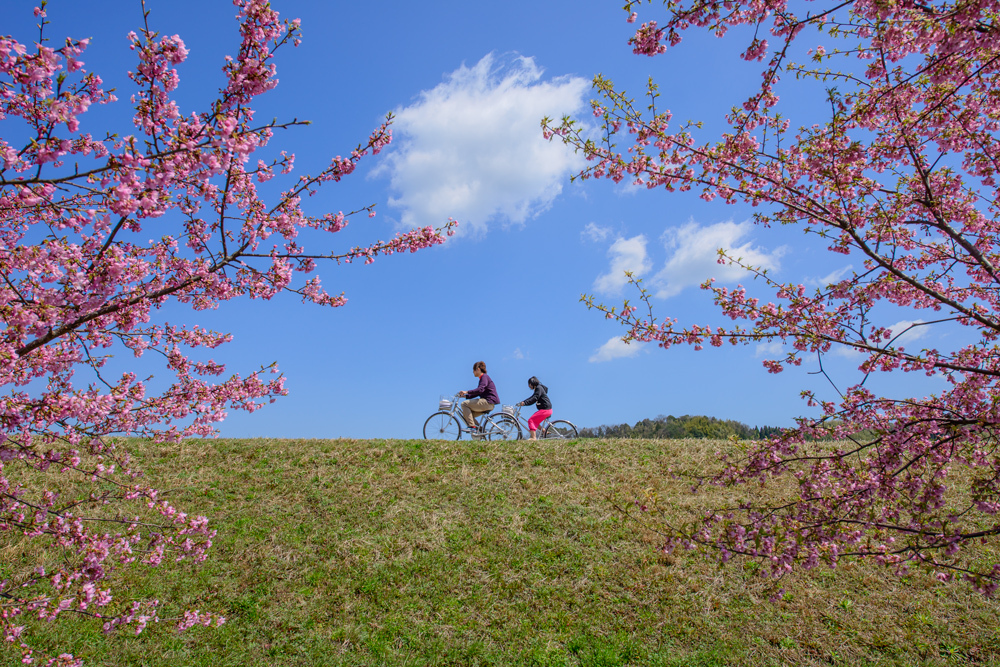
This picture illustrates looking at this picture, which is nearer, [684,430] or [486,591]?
[486,591]

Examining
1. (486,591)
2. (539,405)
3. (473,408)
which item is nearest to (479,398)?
(473,408)

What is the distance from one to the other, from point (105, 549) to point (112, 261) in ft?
8.60

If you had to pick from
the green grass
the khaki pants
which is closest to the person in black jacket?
the khaki pants

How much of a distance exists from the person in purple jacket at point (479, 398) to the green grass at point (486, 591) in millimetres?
2128

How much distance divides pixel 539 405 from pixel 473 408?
1632 mm

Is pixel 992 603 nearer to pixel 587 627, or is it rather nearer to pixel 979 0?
pixel 587 627

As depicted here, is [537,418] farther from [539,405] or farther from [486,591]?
[486,591]

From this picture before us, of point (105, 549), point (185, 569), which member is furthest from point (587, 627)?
point (185, 569)

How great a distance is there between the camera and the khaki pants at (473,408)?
1283cm

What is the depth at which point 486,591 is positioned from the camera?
781 centimetres

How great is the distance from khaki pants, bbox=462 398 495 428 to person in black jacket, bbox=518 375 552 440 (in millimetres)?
857

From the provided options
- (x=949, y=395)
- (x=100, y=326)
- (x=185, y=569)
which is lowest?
(x=185, y=569)

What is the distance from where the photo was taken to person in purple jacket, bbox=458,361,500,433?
12688 millimetres

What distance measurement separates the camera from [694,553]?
8.69 m
